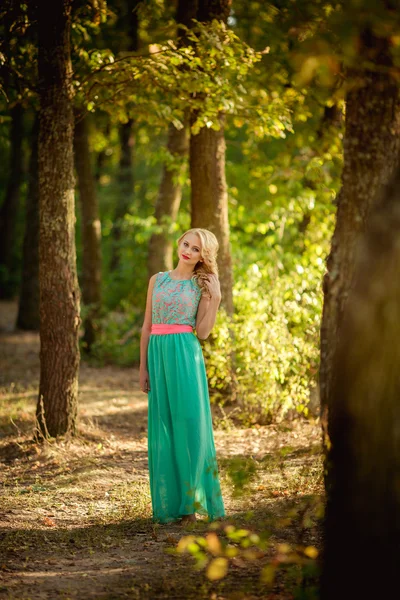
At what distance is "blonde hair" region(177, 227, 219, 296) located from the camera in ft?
18.0

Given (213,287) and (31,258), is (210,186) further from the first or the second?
(31,258)

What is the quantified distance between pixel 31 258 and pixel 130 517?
11216 millimetres

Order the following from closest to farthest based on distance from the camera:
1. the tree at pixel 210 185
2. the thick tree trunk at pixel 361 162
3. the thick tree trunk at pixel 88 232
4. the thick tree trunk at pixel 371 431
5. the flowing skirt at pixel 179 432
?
1. the thick tree trunk at pixel 371 431
2. the thick tree trunk at pixel 361 162
3. the flowing skirt at pixel 179 432
4. the tree at pixel 210 185
5. the thick tree trunk at pixel 88 232

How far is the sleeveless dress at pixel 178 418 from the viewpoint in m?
5.32

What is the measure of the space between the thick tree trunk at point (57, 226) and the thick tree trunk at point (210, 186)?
229 centimetres

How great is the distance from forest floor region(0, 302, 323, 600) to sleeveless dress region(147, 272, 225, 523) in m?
0.19

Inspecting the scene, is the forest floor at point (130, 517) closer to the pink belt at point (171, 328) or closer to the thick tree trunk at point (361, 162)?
the thick tree trunk at point (361, 162)

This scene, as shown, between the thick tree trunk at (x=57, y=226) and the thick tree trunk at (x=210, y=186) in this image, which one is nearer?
the thick tree trunk at (x=57, y=226)

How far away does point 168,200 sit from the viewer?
42.0 ft

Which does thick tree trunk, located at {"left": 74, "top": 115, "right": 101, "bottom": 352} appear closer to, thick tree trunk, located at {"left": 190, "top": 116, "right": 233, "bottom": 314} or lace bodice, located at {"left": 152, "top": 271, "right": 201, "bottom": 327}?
thick tree trunk, located at {"left": 190, "top": 116, "right": 233, "bottom": 314}

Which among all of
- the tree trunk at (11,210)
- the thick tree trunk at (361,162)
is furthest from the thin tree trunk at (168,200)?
the thick tree trunk at (361,162)

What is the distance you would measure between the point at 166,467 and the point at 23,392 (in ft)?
19.0

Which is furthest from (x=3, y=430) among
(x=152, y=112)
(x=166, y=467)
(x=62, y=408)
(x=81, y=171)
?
(x=81, y=171)

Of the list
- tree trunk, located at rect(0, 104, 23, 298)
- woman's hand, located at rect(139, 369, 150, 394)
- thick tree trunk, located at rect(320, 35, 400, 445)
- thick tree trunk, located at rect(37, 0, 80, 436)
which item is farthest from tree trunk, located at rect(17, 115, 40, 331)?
thick tree trunk, located at rect(320, 35, 400, 445)
